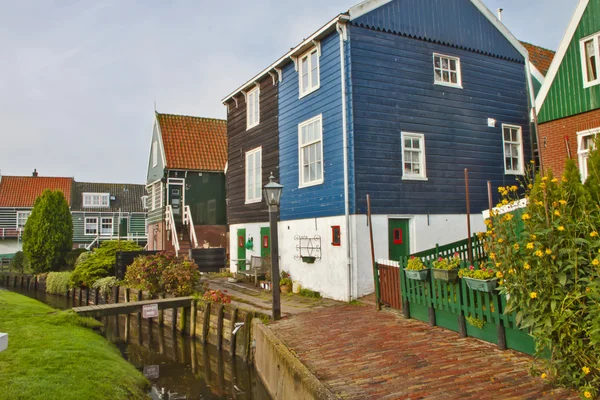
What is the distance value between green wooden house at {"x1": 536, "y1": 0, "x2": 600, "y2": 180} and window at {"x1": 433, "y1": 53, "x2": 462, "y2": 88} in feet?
9.55

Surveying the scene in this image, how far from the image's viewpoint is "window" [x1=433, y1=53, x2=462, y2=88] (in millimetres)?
14930

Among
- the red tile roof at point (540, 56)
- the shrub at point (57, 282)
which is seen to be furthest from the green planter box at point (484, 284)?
the shrub at point (57, 282)

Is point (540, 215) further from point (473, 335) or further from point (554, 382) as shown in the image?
point (473, 335)

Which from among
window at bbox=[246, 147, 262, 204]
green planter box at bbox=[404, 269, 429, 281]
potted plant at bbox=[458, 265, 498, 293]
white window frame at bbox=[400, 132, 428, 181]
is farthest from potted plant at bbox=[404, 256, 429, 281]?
window at bbox=[246, 147, 262, 204]

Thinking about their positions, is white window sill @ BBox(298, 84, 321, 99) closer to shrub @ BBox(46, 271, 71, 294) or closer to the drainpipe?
the drainpipe

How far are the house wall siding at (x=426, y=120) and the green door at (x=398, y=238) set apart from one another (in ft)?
1.24

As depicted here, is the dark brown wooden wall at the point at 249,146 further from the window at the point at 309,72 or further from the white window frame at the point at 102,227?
the white window frame at the point at 102,227

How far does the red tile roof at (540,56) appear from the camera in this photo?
58.4 ft

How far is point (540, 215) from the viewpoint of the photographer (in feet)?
19.1

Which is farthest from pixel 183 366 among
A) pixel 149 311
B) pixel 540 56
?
pixel 540 56

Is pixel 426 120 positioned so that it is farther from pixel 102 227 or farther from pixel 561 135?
pixel 102 227

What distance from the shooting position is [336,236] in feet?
43.7

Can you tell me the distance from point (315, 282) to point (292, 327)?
13.9ft

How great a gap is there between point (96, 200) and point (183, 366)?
40.2 m
